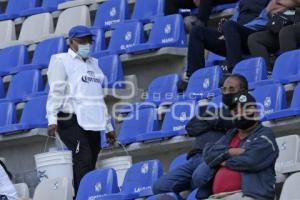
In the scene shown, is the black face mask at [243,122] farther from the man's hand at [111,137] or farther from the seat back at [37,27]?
the seat back at [37,27]

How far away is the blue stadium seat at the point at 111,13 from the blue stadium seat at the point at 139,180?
3377mm

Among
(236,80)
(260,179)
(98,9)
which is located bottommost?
(260,179)

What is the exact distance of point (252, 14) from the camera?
11266mm

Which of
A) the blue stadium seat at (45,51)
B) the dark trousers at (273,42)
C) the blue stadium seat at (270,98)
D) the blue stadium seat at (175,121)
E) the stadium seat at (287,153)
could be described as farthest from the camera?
the blue stadium seat at (45,51)

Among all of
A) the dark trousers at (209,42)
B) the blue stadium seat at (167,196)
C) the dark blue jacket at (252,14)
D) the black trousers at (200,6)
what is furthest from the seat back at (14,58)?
the blue stadium seat at (167,196)

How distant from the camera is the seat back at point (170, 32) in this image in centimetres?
1191

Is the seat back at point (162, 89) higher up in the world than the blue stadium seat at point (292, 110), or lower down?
higher up

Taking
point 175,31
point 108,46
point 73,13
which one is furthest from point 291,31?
point 73,13

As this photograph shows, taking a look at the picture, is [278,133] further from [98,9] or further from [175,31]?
[98,9]

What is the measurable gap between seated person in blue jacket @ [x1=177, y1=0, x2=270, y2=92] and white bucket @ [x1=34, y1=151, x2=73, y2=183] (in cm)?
122

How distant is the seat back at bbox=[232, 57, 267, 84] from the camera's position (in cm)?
1040

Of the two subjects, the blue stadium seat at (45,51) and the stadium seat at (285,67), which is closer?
the stadium seat at (285,67)

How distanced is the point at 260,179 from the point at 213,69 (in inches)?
102

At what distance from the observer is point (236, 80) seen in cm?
897
